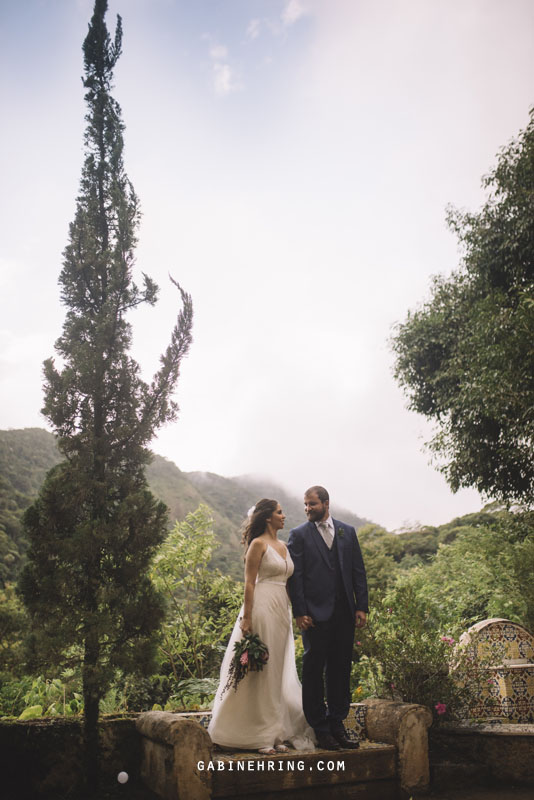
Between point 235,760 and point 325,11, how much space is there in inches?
472

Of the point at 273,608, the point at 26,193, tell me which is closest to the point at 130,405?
the point at 273,608

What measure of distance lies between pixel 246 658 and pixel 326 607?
753 mm

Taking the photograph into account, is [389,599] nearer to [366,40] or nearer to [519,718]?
[519,718]

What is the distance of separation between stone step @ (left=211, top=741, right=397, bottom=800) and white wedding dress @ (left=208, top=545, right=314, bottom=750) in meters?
0.17

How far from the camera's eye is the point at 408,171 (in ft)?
33.4

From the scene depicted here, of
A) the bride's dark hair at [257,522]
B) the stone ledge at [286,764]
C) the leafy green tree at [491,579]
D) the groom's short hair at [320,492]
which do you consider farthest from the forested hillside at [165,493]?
the leafy green tree at [491,579]

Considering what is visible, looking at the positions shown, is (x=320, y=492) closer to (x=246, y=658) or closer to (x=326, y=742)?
(x=246, y=658)

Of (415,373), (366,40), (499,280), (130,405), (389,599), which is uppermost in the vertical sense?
(366,40)

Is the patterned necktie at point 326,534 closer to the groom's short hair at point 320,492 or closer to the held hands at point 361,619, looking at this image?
the groom's short hair at point 320,492

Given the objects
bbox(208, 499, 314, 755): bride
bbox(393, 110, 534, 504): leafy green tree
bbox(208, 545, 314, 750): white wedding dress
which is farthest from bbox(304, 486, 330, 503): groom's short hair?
bbox(393, 110, 534, 504): leafy green tree

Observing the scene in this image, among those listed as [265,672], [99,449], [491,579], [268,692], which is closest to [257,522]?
[265,672]

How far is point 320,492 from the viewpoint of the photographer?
4227mm

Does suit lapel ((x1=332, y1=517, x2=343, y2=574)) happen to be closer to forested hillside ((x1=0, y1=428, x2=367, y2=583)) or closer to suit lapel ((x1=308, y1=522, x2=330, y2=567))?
suit lapel ((x1=308, y1=522, x2=330, y2=567))

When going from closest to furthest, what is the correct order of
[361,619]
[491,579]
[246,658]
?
[246,658] → [361,619] → [491,579]
